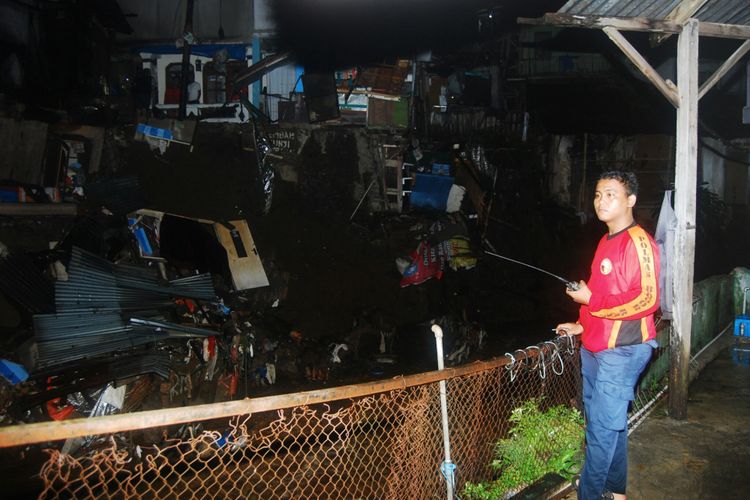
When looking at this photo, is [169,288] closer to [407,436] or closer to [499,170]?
[407,436]

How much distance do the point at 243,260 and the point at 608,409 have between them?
414 inches

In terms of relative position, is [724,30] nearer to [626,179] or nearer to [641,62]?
[641,62]

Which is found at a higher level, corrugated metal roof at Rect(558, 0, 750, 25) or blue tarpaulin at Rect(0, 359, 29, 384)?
corrugated metal roof at Rect(558, 0, 750, 25)

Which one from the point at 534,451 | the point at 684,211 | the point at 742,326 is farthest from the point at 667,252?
the point at 742,326

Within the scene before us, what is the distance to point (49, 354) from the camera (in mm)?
7570

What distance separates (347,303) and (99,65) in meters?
11.5

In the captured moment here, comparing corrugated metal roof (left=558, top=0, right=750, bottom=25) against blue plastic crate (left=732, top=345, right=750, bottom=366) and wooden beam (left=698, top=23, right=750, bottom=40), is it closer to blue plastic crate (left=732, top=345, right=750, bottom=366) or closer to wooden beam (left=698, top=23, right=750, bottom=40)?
wooden beam (left=698, top=23, right=750, bottom=40)

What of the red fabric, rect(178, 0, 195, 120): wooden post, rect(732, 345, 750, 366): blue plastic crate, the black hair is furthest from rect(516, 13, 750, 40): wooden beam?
rect(178, 0, 195, 120): wooden post

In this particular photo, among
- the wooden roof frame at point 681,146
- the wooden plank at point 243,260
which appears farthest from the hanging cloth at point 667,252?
the wooden plank at point 243,260

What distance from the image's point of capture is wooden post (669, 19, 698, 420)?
450 centimetres

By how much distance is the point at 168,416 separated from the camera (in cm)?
198

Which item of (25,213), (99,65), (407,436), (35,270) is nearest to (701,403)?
(407,436)

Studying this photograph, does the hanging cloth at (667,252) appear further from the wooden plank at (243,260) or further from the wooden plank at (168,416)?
the wooden plank at (243,260)

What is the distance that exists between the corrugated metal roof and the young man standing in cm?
214
